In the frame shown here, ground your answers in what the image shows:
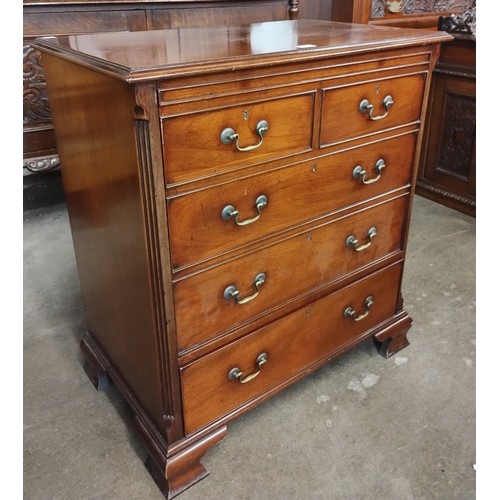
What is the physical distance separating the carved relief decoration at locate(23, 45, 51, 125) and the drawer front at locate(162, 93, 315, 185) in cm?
141

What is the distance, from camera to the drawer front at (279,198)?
3.59 feet

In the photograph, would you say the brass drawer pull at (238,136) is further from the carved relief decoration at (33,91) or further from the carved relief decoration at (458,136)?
the carved relief decoration at (458,136)

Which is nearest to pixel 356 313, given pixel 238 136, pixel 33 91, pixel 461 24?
pixel 238 136

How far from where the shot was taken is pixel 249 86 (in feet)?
3.43

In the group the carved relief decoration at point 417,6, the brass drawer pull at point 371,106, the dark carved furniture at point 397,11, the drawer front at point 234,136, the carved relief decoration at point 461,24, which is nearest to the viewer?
the drawer front at point 234,136

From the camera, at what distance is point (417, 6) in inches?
132

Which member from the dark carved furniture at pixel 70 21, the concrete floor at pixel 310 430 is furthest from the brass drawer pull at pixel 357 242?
the dark carved furniture at pixel 70 21

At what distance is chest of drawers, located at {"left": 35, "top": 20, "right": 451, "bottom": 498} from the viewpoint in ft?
3.35

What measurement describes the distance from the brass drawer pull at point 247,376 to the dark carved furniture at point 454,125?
192cm

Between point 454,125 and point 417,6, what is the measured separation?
3.43ft

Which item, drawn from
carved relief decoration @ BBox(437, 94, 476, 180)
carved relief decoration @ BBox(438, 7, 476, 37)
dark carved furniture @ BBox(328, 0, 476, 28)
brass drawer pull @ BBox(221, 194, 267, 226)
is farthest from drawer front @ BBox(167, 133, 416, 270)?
dark carved furniture @ BBox(328, 0, 476, 28)

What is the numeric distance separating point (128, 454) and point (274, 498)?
43cm

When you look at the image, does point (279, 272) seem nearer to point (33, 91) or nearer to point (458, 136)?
point (33, 91)

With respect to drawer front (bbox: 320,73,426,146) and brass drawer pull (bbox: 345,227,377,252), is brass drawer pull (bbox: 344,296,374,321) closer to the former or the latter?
brass drawer pull (bbox: 345,227,377,252)
